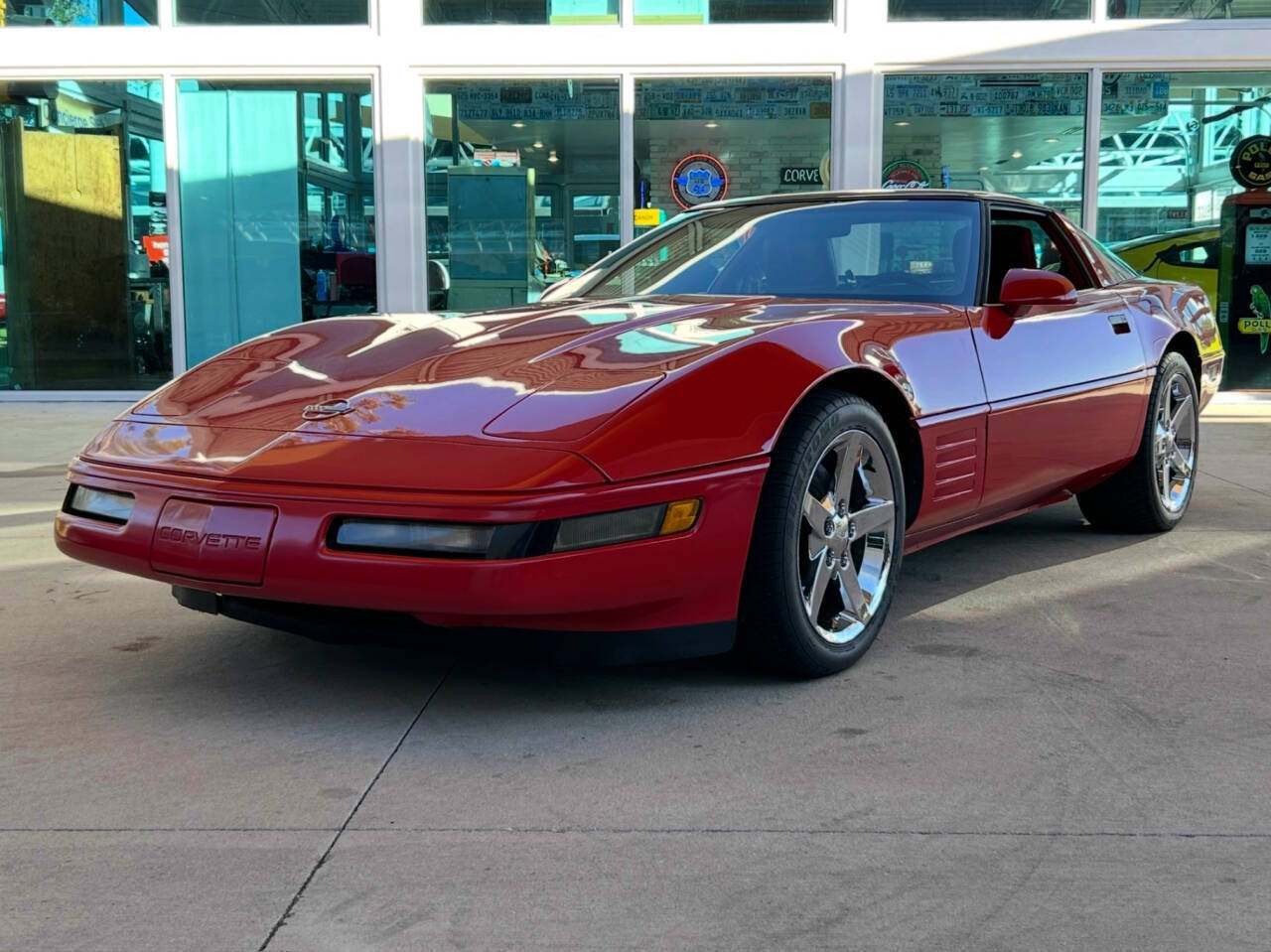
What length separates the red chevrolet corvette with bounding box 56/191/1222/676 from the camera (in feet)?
8.71

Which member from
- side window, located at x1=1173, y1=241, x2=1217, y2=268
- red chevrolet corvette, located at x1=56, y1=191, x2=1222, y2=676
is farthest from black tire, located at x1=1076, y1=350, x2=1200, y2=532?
side window, located at x1=1173, y1=241, x2=1217, y2=268

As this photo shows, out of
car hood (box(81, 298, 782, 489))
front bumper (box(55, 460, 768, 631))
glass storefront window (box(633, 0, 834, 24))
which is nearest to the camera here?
front bumper (box(55, 460, 768, 631))

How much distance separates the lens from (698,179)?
10.8m

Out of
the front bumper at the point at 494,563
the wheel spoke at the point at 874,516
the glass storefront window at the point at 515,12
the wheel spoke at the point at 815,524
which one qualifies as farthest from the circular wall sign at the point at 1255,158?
the front bumper at the point at 494,563

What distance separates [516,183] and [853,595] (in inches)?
315

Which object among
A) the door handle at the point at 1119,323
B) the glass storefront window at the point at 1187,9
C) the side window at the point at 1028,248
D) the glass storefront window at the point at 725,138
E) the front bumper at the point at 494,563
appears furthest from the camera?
the glass storefront window at the point at 725,138

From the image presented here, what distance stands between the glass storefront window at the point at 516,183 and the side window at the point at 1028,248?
251 inches

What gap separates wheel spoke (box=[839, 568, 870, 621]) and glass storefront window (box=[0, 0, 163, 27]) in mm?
9239

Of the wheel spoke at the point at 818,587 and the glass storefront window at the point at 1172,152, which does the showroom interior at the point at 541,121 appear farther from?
the wheel spoke at the point at 818,587

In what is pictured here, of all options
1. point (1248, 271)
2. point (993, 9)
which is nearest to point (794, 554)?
point (993, 9)

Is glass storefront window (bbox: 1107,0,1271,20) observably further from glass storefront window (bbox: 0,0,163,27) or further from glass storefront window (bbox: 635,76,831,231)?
glass storefront window (bbox: 0,0,163,27)

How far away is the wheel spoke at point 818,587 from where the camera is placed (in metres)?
3.18

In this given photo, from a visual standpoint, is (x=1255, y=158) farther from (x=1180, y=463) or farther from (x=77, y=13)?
(x=77, y=13)

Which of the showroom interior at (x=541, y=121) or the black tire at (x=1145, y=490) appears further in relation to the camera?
the showroom interior at (x=541, y=121)
